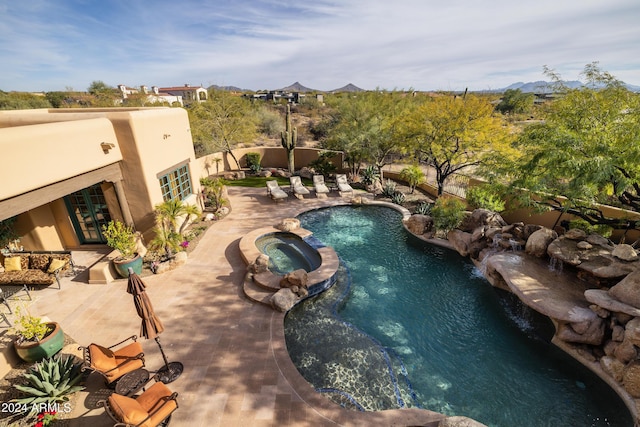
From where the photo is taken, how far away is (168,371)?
22.1 ft

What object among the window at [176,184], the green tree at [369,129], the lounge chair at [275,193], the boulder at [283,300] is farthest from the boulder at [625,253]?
the window at [176,184]

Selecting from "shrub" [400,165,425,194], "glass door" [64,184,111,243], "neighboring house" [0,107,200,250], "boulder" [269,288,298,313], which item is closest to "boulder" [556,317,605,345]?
"boulder" [269,288,298,313]

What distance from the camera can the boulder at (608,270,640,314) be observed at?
24.4 ft

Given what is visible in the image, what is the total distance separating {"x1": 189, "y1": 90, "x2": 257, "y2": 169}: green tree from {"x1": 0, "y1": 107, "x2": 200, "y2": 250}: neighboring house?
1007cm

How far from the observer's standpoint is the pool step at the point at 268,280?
9.63 meters

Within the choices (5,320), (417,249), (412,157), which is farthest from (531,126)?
(5,320)

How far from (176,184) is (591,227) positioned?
17714 millimetres

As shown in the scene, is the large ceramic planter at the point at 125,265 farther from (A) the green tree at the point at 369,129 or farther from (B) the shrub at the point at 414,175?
(B) the shrub at the point at 414,175

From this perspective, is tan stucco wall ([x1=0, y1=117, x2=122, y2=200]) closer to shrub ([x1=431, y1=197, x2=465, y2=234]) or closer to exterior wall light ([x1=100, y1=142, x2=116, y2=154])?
exterior wall light ([x1=100, y1=142, x2=116, y2=154])

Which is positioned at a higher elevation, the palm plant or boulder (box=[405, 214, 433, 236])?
the palm plant

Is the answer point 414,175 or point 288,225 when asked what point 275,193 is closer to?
point 288,225

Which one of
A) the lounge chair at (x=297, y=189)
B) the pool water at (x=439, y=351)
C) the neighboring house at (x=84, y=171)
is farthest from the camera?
the lounge chair at (x=297, y=189)

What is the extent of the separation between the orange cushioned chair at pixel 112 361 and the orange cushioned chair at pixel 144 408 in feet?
2.87

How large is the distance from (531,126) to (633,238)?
568 cm
